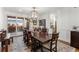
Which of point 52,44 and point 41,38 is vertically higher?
point 41,38

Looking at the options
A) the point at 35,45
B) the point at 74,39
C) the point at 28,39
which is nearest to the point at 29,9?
the point at 28,39

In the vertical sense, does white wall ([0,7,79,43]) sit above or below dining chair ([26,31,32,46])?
above

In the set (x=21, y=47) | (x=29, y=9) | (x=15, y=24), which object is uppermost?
(x=29, y=9)

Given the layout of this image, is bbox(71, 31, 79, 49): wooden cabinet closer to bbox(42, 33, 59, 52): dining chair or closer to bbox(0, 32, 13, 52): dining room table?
bbox(42, 33, 59, 52): dining chair

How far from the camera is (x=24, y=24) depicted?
1.47 metres

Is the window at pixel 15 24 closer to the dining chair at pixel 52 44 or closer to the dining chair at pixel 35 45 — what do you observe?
the dining chair at pixel 35 45

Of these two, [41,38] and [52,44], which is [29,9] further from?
[52,44]

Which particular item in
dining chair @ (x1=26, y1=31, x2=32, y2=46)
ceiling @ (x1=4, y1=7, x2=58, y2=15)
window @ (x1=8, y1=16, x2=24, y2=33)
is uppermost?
ceiling @ (x1=4, y1=7, x2=58, y2=15)

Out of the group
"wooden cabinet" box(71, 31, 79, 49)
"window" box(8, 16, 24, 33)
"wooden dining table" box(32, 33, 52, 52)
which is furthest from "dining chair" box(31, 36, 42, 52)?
"wooden cabinet" box(71, 31, 79, 49)
